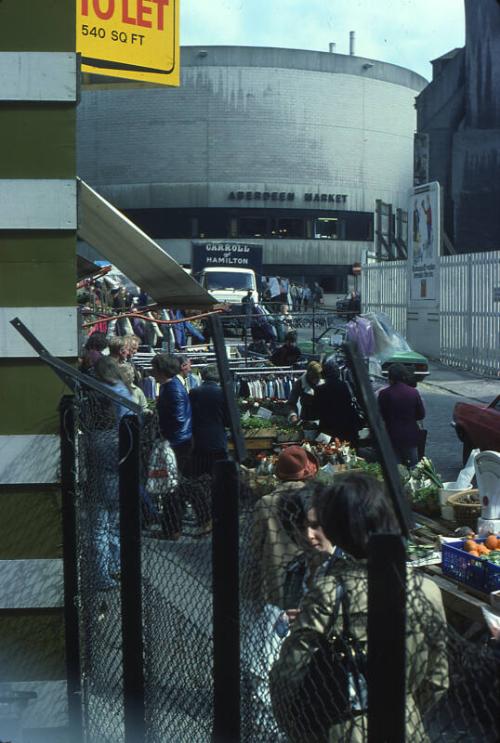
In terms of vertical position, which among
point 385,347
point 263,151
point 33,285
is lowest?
point 385,347

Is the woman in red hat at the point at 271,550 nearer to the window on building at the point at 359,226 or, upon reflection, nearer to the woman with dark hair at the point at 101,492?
the woman with dark hair at the point at 101,492

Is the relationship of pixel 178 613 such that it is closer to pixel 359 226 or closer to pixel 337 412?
→ pixel 337 412

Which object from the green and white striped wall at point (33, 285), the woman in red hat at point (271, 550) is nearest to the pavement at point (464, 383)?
the green and white striped wall at point (33, 285)

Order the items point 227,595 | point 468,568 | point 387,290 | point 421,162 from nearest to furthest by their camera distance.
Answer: point 227,595, point 468,568, point 387,290, point 421,162

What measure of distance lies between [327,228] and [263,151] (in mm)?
7026

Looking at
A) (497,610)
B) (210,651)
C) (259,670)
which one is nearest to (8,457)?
(210,651)

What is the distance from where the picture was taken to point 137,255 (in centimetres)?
622

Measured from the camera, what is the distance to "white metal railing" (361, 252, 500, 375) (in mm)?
22297

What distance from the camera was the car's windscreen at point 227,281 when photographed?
35.6 m

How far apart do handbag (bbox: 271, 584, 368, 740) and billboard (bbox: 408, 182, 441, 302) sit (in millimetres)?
23172

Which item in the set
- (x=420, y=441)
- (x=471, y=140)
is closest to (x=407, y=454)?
(x=420, y=441)

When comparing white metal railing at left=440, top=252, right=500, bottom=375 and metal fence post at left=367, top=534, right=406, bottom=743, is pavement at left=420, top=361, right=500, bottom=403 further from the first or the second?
metal fence post at left=367, top=534, right=406, bottom=743

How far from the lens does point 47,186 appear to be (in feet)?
15.8

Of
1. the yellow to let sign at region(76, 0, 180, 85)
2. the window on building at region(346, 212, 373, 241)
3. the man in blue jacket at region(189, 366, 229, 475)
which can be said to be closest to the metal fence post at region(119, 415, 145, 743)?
the man in blue jacket at region(189, 366, 229, 475)
